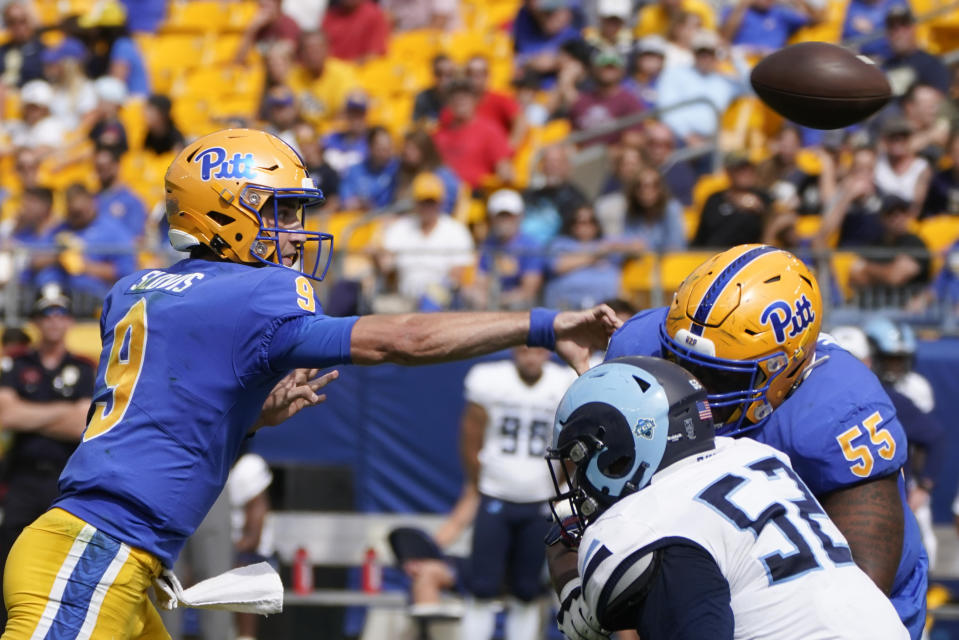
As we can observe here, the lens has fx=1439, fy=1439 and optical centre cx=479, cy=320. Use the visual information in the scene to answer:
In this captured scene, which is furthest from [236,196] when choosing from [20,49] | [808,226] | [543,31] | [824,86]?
[20,49]

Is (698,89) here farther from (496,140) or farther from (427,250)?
(427,250)

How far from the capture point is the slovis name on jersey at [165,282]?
3604 millimetres

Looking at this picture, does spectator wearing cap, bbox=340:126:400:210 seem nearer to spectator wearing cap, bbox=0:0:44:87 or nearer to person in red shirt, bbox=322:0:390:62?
person in red shirt, bbox=322:0:390:62

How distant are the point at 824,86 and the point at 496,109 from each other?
22.2 feet

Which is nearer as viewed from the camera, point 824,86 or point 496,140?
point 824,86

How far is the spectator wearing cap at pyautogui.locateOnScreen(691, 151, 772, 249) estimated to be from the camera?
8.66 meters

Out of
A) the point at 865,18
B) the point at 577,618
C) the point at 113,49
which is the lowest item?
the point at 577,618

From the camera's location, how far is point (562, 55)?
37.8ft

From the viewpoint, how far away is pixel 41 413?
7.19m

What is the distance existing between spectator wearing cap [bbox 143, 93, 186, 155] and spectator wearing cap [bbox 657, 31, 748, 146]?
3.98m

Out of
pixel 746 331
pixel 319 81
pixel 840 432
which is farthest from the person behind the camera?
pixel 319 81

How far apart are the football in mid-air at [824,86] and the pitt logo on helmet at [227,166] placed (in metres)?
1.68

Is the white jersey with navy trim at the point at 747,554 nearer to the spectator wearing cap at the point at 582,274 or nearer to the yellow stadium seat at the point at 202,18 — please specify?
the spectator wearing cap at the point at 582,274

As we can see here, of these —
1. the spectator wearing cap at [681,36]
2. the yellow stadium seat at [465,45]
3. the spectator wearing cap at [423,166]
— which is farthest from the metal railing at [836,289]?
the yellow stadium seat at [465,45]
